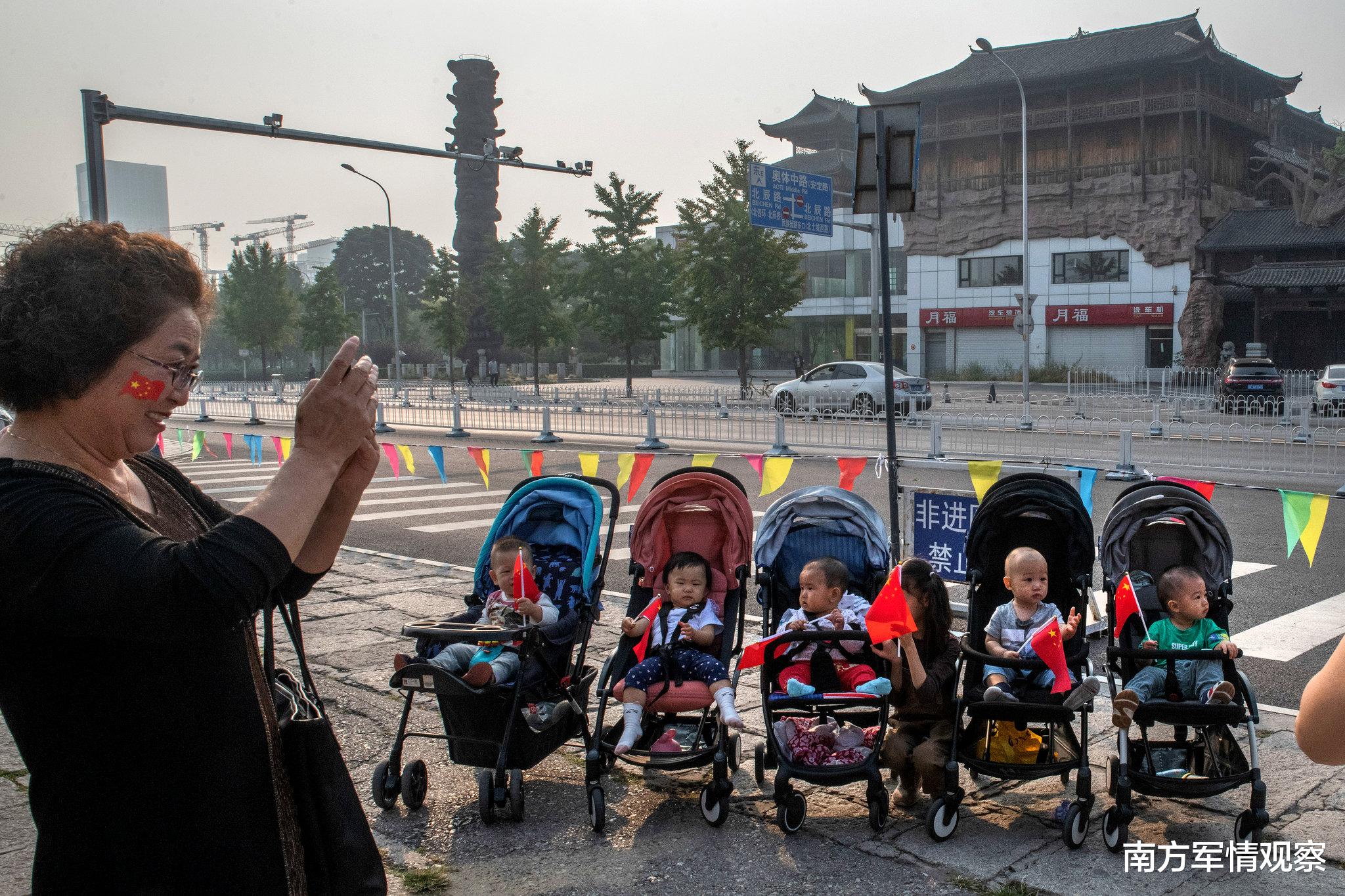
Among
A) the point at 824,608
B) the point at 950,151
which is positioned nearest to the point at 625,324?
the point at 950,151

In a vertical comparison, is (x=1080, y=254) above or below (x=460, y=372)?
above

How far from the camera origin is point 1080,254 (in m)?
50.9

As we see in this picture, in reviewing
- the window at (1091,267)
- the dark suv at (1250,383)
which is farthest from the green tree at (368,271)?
the dark suv at (1250,383)

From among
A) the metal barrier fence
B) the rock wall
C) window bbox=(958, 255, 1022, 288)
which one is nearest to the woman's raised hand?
the metal barrier fence

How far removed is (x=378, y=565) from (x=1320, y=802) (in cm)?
762

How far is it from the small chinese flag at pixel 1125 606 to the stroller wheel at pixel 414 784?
2.97m

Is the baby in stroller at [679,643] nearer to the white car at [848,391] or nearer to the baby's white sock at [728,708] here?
the baby's white sock at [728,708]

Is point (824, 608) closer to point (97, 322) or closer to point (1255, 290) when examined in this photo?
point (97, 322)

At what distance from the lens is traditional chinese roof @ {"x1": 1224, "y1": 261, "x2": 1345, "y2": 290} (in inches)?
1655

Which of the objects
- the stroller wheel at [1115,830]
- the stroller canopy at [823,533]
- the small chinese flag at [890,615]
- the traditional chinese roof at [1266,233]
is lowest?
the stroller wheel at [1115,830]

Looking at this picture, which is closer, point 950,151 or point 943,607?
point 943,607

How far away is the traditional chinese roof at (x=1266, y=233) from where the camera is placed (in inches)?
1721

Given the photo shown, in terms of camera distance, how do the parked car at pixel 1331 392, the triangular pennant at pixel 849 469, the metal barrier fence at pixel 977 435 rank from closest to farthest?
the triangular pennant at pixel 849 469 → the metal barrier fence at pixel 977 435 → the parked car at pixel 1331 392

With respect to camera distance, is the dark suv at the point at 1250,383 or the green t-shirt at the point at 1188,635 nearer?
the green t-shirt at the point at 1188,635
